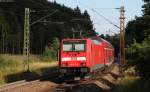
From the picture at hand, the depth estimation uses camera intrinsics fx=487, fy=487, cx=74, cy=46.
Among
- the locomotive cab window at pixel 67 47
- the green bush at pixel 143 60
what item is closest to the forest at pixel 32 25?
the locomotive cab window at pixel 67 47

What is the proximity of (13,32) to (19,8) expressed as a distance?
1138cm

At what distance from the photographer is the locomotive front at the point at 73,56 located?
3123 centimetres

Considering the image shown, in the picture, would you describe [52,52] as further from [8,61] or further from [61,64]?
[61,64]

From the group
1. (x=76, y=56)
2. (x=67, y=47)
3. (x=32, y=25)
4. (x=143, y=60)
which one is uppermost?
(x=32, y=25)

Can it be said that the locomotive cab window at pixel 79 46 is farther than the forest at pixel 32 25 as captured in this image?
No

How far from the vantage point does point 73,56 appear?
103 feet

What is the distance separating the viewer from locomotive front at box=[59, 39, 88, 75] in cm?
3123

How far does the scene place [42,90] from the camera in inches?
1009

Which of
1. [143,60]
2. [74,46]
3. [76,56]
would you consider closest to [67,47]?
[74,46]

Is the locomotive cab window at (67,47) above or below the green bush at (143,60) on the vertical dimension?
above

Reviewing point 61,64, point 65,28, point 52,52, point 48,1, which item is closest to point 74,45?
point 61,64

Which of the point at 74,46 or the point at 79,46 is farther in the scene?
the point at 79,46

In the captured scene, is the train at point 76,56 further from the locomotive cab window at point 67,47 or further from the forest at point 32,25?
the forest at point 32,25

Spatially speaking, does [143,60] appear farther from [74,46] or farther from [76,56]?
[74,46]
